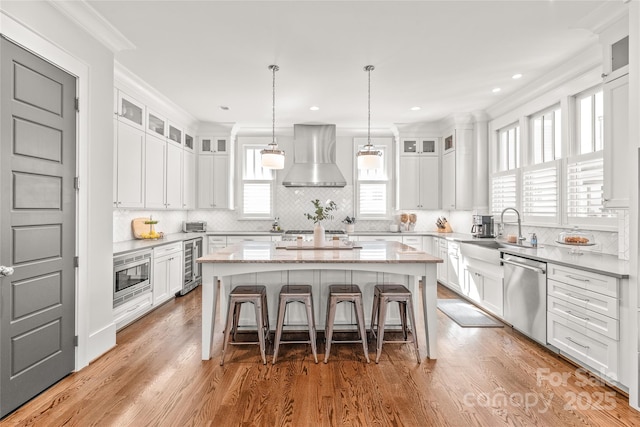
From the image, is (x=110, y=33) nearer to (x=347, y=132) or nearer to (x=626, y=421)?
(x=347, y=132)

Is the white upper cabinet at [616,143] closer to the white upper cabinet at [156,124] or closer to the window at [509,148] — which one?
the window at [509,148]

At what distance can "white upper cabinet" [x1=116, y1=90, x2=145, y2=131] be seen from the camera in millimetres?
4059

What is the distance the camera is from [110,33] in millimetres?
3055

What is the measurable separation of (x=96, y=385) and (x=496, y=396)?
9.73 feet

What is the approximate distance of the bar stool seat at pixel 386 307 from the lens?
2963 mm

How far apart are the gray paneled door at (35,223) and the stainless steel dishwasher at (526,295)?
13.6 ft

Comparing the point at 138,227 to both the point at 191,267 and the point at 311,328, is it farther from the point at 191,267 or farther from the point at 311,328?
the point at 311,328

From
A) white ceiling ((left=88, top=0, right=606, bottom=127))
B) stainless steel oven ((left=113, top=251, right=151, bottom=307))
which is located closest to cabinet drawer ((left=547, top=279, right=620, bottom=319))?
white ceiling ((left=88, top=0, right=606, bottom=127))

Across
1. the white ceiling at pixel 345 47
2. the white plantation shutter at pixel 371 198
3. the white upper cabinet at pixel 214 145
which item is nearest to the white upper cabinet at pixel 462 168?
the white ceiling at pixel 345 47

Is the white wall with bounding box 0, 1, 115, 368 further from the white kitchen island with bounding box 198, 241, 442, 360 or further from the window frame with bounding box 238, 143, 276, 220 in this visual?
the window frame with bounding box 238, 143, 276, 220

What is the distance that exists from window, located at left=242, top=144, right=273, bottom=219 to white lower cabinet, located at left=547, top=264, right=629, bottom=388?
4.82 metres

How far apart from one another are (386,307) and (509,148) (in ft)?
12.7

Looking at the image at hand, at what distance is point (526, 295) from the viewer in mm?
3461

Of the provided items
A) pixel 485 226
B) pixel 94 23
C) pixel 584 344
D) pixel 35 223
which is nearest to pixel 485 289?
pixel 485 226
